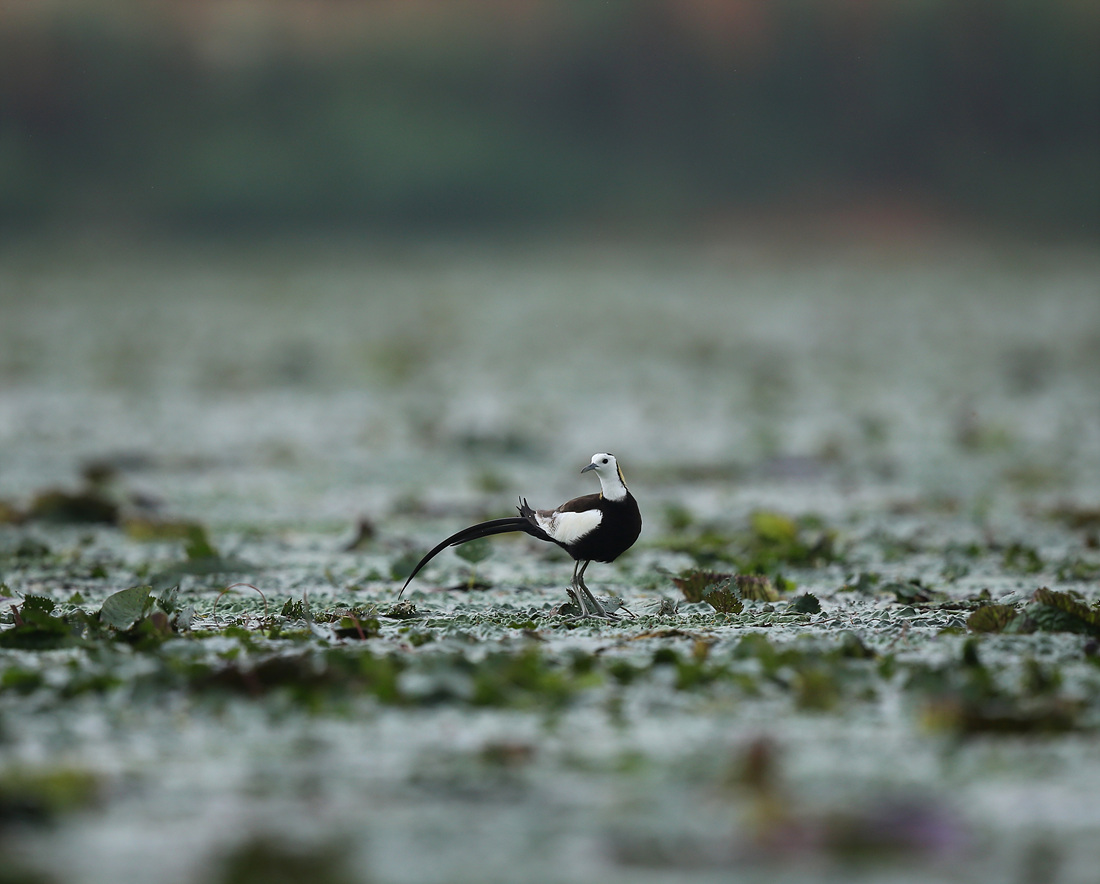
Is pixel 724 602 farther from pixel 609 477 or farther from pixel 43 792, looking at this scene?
pixel 43 792

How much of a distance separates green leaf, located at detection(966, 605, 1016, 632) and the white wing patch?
4.16ft

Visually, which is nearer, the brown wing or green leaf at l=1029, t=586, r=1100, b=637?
green leaf at l=1029, t=586, r=1100, b=637

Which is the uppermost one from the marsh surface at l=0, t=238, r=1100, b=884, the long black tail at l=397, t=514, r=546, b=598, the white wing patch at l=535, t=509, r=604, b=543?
the white wing patch at l=535, t=509, r=604, b=543

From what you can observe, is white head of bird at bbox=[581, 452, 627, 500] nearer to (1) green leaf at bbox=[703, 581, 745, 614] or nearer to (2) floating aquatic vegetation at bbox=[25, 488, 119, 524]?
(1) green leaf at bbox=[703, 581, 745, 614]

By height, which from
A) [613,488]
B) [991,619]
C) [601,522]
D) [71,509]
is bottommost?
[71,509]

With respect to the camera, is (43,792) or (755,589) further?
(755,589)

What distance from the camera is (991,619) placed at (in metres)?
5.02

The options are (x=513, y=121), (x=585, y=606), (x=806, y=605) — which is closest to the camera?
(x=585, y=606)

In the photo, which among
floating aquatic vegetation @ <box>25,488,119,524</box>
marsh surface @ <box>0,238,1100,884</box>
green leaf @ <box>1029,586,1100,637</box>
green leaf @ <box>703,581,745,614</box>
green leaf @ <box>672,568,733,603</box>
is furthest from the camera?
floating aquatic vegetation @ <box>25,488,119,524</box>

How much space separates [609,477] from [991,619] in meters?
1.33

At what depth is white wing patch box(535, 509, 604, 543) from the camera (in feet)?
16.9

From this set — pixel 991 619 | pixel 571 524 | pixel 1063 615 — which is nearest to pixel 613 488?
pixel 571 524

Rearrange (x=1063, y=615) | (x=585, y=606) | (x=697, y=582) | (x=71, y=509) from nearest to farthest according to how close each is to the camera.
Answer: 1. (x=1063, y=615)
2. (x=585, y=606)
3. (x=697, y=582)
4. (x=71, y=509)

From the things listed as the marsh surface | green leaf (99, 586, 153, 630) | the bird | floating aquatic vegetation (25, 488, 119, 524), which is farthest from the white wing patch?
floating aquatic vegetation (25, 488, 119, 524)
